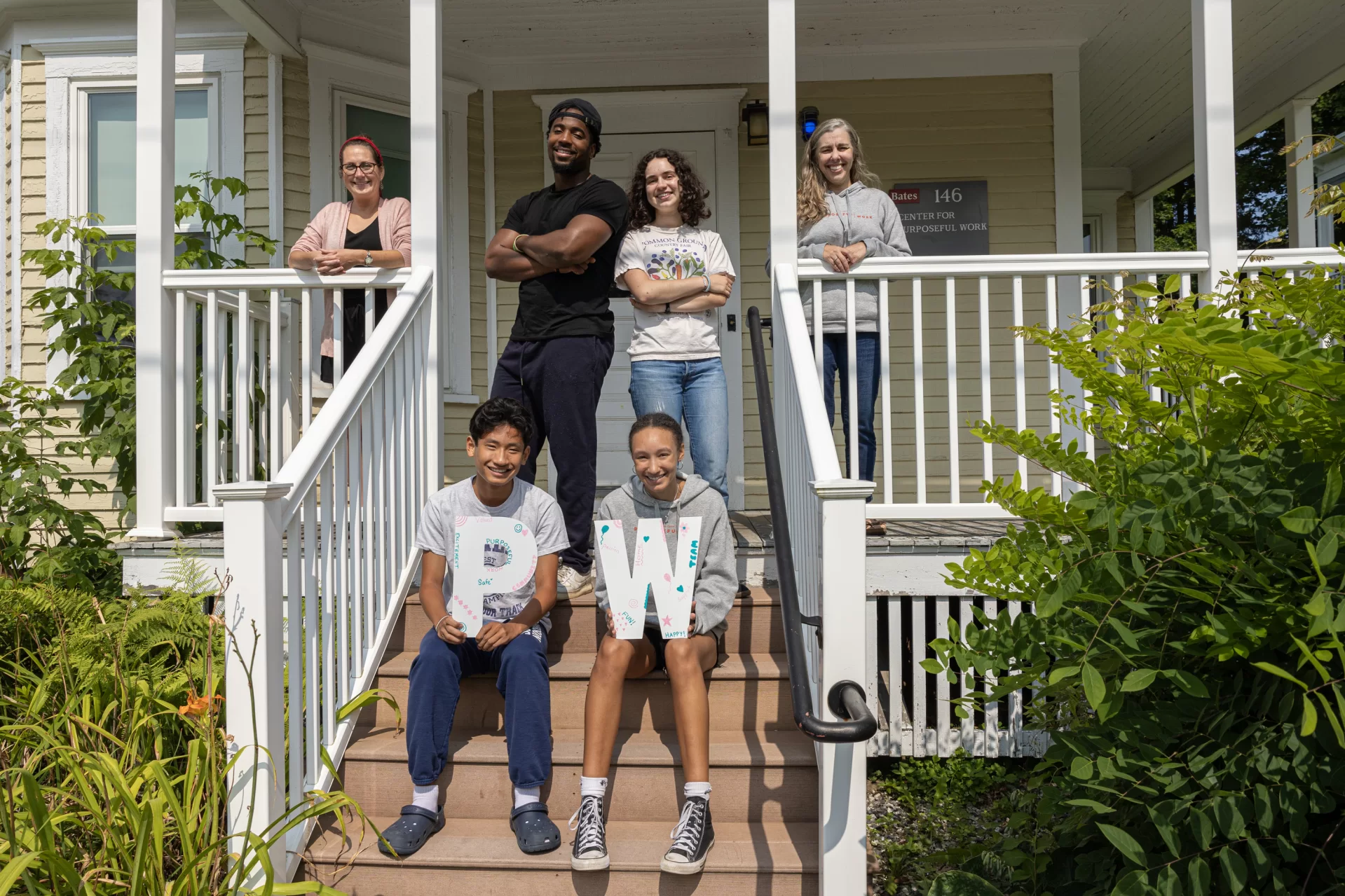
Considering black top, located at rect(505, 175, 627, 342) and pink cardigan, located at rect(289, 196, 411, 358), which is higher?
pink cardigan, located at rect(289, 196, 411, 358)

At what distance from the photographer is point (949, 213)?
6.15 m

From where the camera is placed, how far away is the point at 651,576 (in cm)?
292

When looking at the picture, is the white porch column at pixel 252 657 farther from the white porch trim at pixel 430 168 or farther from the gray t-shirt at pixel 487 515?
the white porch trim at pixel 430 168

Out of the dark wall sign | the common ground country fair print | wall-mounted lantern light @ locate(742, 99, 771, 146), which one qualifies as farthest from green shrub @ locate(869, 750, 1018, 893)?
wall-mounted lantern light @ locate(742, 99, 771, 146)

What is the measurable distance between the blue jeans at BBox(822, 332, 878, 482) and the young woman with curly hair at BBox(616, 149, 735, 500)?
1.73 ft

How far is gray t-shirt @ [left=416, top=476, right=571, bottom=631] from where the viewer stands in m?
3.12

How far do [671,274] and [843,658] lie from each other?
5.31ft

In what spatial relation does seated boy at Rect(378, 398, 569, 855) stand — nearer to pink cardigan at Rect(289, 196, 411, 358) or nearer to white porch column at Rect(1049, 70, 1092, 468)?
pink cardigan at Rect(289, 196, 411, 358)

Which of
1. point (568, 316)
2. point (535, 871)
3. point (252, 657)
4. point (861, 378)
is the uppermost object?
point (568, 316)

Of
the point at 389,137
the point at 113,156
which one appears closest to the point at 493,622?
the point at 389,137

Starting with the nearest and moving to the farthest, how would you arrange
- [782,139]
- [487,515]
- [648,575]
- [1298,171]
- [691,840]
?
[691,840] < [648,575] < [487,515] < [782,139] < [1298,171]

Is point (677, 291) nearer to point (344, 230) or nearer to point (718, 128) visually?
point (344, 230)

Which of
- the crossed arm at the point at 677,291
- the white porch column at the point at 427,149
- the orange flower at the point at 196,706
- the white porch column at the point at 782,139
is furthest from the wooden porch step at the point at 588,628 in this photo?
the white porch column at the point at 782,139

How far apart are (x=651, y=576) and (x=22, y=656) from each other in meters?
2.65
